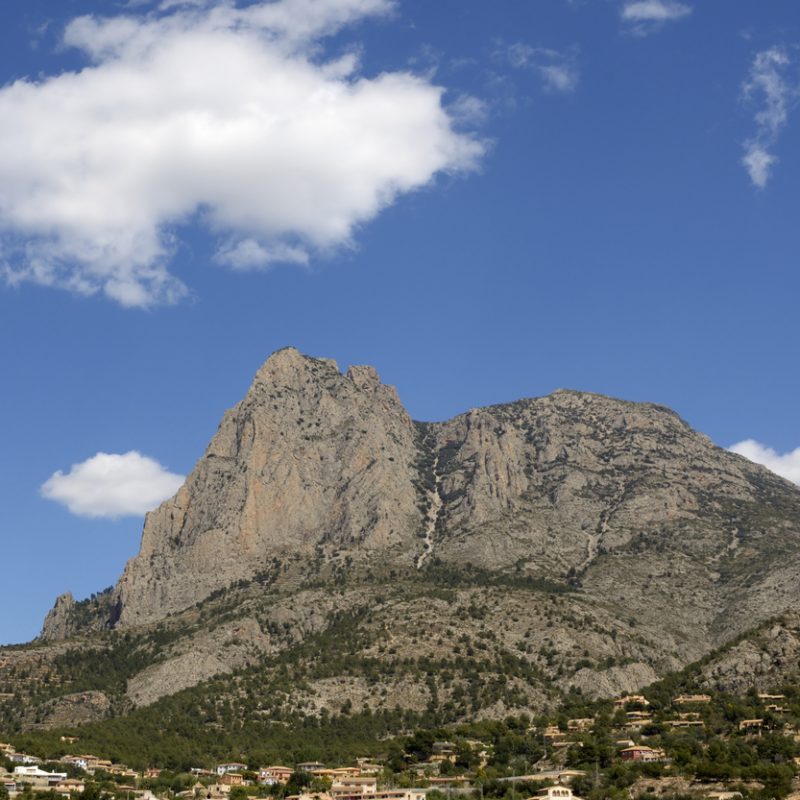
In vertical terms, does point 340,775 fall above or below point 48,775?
below

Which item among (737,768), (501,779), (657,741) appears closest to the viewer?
(737,768)

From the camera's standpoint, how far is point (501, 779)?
17538cm

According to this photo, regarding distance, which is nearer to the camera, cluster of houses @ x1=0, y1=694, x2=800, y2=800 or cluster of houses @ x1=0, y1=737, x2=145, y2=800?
cluster of houses @ x1=0, y1=694, x2=800, y2=800

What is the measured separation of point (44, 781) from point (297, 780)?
32179 millimetres

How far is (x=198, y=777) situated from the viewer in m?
194

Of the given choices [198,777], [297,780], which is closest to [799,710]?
[297,780]

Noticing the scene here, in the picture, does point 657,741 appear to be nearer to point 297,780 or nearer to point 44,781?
point 297,780

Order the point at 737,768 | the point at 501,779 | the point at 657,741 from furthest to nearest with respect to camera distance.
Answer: the point at 657,741
the point at 501,779
the point at 737,768

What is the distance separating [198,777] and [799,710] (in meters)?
81.1

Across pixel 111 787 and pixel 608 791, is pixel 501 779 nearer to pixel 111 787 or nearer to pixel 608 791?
pixel 608 791

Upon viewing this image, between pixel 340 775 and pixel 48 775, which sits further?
pixel 340 775

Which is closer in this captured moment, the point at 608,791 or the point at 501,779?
the point at 608,791

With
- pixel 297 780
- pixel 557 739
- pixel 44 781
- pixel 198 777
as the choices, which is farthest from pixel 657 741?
pixel 44 781

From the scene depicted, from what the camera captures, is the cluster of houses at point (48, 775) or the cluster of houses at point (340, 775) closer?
the cluster of houses at point (340, 775)
